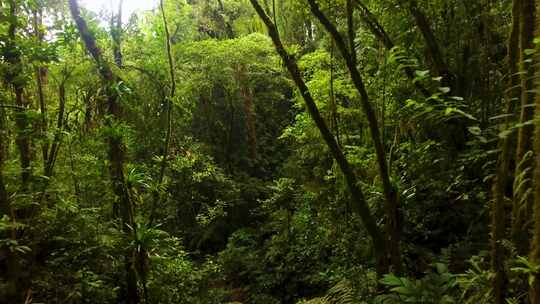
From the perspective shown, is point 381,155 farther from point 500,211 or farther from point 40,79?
point 40,79

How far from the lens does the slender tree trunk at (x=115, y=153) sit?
5.69 metres

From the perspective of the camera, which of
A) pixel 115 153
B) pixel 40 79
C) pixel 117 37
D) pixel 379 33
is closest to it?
pixel 379 33

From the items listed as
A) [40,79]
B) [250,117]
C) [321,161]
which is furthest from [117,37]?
[250,117]

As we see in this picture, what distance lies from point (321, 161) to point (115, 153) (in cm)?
498

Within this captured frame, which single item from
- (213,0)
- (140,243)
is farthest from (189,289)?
(213,0)

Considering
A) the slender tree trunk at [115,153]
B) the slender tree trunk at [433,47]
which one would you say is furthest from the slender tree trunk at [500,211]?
the slender tree trunk at [115,153]

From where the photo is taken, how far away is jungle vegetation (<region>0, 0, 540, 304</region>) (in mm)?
2914

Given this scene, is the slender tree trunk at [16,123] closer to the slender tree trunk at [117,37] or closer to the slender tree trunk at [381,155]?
the slender tree trunk at [117,37]

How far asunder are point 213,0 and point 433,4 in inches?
398

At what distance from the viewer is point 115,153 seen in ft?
18.7

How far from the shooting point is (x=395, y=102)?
530cm

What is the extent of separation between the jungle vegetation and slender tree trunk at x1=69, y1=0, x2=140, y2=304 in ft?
0.10

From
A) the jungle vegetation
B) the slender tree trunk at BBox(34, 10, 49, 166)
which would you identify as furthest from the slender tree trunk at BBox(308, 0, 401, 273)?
the slender tree trunk at BBox(34, 10, 49, 166)

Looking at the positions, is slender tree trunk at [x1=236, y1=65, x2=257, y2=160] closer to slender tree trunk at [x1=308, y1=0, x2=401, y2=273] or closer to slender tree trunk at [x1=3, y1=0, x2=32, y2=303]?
slender tree trunk at [x1=3, y1=0, x2=32, y2=303]
